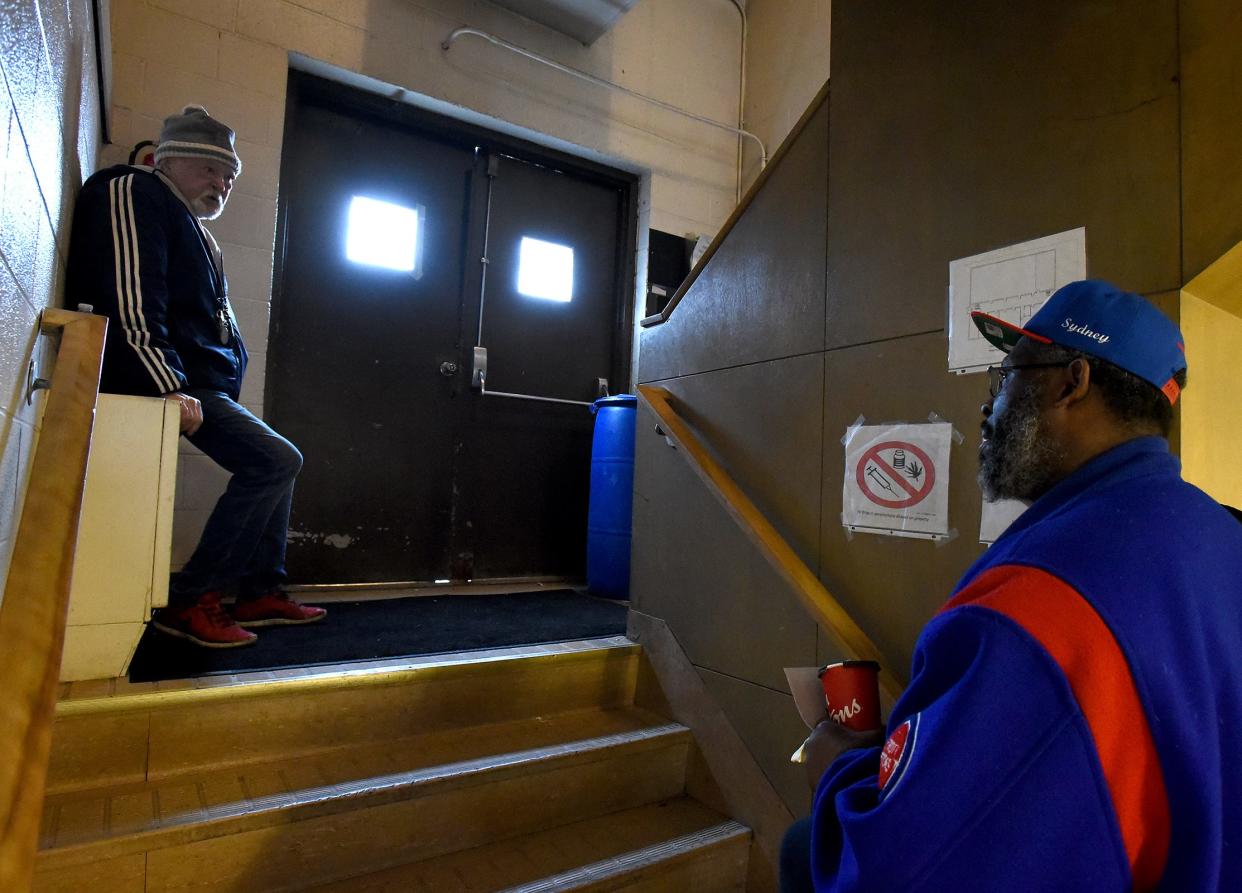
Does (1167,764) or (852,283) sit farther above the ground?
(852,283)

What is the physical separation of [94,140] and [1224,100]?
2847mm

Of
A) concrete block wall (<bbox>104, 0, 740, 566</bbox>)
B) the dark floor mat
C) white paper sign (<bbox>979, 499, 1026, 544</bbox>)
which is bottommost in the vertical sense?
the dark floor mat

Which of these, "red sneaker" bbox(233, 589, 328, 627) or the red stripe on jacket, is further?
"red sneaker" bbox(233, 589, 328, 627)

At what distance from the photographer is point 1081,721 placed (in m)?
0.62

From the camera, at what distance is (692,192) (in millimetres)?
3996

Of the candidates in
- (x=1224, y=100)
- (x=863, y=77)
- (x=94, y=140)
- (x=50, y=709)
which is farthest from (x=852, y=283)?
(x=94, y=140)

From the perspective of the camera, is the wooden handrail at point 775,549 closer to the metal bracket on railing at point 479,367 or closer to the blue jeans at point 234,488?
the blue jeans at point 234,488

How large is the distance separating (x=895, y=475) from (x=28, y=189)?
1.74 metres

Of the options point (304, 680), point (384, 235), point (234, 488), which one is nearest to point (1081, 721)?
point (304, 680)

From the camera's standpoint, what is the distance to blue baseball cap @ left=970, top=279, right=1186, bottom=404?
0.89 metres

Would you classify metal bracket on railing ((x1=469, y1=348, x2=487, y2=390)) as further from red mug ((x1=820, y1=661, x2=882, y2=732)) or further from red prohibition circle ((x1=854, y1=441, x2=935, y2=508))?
red mug ((x1=820, y1=661, x2=882, y2=732))

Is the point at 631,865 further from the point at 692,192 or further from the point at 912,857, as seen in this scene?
the point at 692,192

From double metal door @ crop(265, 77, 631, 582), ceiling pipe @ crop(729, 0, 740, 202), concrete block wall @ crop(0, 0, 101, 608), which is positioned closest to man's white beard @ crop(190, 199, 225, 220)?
concrete block wall @ crop(0, 0, 101, 608)

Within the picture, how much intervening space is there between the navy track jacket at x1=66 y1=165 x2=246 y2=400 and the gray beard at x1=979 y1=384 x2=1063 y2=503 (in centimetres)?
191
